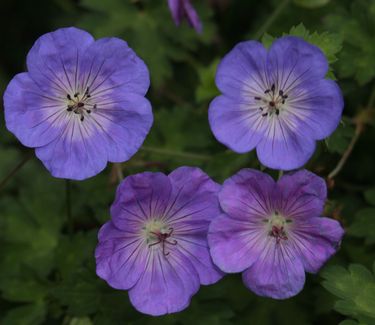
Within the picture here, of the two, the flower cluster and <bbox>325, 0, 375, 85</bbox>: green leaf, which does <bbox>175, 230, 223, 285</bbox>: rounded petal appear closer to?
the flower cluster

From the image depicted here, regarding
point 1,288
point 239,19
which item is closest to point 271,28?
point 239,19

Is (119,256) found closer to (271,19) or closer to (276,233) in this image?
(276,233)

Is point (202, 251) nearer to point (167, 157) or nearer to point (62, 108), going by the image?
point (62, 108)

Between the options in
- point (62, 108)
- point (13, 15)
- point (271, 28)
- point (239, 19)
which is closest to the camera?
point (62, 108)

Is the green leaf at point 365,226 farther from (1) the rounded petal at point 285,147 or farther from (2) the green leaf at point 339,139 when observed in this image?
(1) the rounded petal at point 285,147

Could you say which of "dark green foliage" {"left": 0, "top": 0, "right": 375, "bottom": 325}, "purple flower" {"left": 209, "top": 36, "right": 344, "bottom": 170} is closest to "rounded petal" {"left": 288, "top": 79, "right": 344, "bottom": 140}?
"purple flower" {"left": 209, "top": 36, "right": 344, "bottom": 170}
